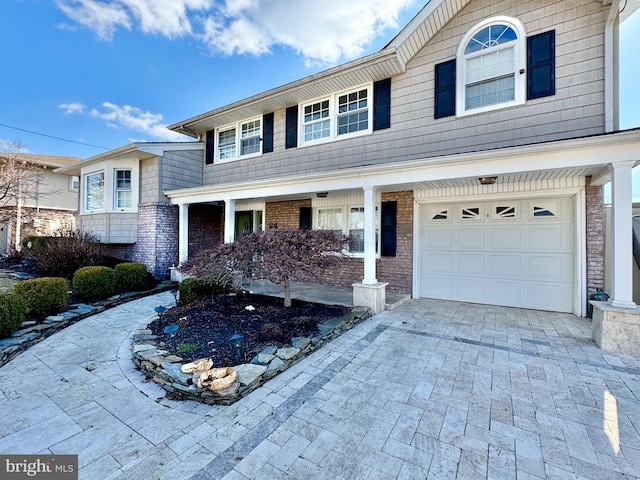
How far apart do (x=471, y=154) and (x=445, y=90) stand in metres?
2.36

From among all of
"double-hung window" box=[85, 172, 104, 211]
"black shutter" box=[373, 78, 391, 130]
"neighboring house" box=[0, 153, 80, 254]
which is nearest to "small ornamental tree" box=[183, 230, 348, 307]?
"black shutter" box=[373, 78, 391, 130]

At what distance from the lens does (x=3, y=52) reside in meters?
12.3

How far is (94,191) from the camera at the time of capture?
34.6ft

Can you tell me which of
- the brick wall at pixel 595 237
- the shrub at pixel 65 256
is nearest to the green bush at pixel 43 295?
the shrub at pixel 65 256

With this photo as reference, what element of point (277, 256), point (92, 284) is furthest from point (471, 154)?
point (92, 284)

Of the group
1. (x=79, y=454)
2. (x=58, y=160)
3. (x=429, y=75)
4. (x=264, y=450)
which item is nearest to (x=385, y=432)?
(x=264, y=450)

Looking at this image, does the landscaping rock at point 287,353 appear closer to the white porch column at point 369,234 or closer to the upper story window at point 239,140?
the white porch column at point 369,234

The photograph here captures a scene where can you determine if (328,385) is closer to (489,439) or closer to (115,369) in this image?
(489,439)

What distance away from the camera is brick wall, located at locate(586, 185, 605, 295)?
5422mm

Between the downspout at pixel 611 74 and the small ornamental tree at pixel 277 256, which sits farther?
the downspout at pixel 611 74

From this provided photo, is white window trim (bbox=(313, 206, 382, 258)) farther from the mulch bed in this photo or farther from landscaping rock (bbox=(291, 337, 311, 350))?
landscaping rock (bbox=(291, 337, 311, 350))

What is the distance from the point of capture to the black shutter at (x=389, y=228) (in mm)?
7348

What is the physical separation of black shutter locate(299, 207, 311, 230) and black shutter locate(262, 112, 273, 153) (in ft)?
6.73

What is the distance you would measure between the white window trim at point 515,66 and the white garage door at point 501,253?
2.03 meters
